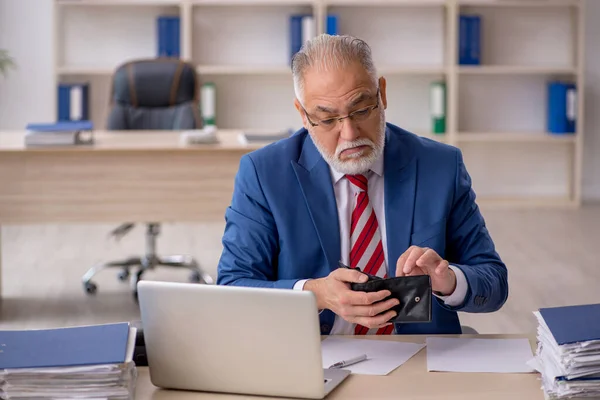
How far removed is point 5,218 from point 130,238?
1.91m

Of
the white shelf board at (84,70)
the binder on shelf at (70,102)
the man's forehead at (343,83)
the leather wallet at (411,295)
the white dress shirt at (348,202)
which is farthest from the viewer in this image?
the white shelf board at (84,70)

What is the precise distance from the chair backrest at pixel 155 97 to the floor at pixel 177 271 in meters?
0.81

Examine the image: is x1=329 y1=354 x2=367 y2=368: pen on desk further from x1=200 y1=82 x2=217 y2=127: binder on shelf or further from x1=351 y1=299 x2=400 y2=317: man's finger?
x1=200 y1=82 x2=217 y2=127: binder on shelf

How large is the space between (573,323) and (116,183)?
9.55 ft

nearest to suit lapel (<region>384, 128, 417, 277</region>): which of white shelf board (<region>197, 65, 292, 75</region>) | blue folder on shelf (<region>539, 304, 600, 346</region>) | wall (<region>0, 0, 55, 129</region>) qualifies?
blue folder on shelf (<region>539, 304, 600, 346</region>)

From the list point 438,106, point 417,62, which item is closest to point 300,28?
point 417,62

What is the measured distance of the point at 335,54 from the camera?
6.84 ft

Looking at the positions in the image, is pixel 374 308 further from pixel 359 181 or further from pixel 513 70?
pixel 513 70

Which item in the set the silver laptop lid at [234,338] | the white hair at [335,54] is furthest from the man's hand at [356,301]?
the white hair at [335,54]

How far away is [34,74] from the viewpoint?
271 inches

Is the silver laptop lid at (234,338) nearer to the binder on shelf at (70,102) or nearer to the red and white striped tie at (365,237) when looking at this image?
the red and white striped tie at (365,237)

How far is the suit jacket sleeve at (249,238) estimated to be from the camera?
217cm

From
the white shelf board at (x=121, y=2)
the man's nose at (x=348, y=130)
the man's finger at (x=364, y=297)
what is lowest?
the man's finger at (x=364, y=297)

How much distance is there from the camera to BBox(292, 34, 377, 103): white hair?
82.0 inches
